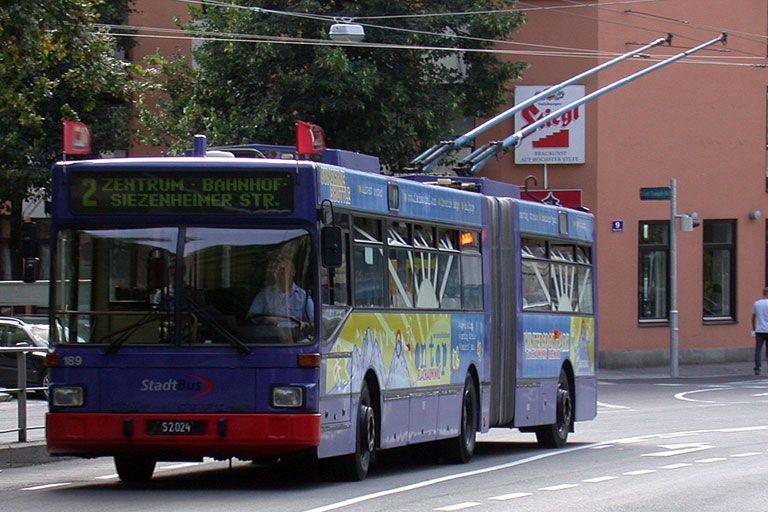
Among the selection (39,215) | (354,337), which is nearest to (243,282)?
(354,337)

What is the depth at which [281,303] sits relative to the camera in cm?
1162

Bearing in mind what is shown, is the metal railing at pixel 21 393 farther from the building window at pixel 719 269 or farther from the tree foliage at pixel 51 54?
the building window at pixel 719 269

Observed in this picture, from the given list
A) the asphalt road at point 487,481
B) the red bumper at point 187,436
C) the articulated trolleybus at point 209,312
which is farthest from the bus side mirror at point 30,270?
the asphalt road at point 487,481

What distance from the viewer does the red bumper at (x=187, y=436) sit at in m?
11.5

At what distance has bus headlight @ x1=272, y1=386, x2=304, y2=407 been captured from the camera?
11.5m

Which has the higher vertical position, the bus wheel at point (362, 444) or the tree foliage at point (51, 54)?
the tree foliage at point (51, 54)

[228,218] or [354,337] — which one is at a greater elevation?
[228,218]

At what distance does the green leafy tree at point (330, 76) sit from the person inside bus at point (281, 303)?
693 inches

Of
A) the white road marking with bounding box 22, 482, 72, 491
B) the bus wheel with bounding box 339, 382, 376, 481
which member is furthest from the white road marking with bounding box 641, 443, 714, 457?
the white road marking with bounding box 22, 482, 72, 491

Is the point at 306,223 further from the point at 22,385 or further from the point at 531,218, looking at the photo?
the point at 531,218

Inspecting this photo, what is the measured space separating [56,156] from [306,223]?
83.2ft

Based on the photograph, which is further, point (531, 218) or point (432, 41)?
point (432, 41)

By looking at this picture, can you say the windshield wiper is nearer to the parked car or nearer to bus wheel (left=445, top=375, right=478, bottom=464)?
bus wheel (left=445, top=375, right=478, bottom=464)

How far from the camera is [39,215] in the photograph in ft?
127
